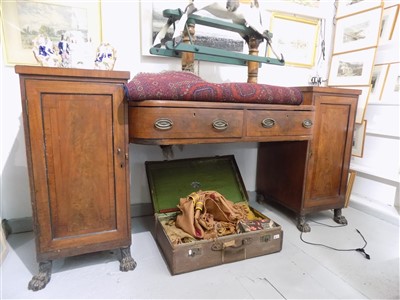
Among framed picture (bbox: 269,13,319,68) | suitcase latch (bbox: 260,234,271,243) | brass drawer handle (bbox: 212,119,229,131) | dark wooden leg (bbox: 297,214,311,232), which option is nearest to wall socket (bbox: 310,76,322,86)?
framed picture (bbox: 269,13,319,68)

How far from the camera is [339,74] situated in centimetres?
201

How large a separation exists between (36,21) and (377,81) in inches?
88.2

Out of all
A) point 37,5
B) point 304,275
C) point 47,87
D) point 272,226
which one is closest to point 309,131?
point 272,226

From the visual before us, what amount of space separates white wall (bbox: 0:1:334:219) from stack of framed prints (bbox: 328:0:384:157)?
0.34 m

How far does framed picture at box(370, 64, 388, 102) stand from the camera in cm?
178

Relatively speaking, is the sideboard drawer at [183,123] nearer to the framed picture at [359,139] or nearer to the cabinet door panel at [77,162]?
the cabinet door panel at [77,162]

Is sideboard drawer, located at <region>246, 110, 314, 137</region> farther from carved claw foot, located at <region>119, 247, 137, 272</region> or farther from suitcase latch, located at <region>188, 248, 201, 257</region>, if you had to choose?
carved claw foot, located at <region>119, 247, 137, 272</region>

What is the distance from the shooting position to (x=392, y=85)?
174cm

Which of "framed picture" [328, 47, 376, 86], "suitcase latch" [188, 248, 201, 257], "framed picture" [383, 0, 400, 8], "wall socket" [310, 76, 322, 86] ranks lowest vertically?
"suitcase latch" [188, 248, 201, 257]

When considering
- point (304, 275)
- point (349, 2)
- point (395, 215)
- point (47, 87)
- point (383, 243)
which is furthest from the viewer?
point (349, 2)

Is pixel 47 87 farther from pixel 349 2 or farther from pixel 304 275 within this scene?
pixel 349 2

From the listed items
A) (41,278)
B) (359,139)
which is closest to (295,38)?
(359,139)

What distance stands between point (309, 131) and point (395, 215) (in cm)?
96

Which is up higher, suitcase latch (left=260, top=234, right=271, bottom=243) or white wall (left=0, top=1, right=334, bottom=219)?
white wall (left=0, top=1, right=334, bottom=219)
